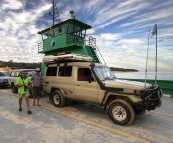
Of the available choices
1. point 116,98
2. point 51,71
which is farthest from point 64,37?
point 116,98

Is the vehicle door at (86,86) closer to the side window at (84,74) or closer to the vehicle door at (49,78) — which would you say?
the side window at (84,74)

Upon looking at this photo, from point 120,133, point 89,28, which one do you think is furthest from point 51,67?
point 89,28

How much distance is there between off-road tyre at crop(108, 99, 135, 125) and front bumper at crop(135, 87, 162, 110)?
0.93 ft

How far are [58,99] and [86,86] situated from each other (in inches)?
77.1

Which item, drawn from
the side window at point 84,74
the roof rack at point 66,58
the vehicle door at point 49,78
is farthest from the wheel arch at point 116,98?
the vehicle door at point 49,78

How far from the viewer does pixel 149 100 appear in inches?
172

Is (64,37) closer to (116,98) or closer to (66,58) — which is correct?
(66,58)

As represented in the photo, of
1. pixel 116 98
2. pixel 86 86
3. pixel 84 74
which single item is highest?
pixel 84 74

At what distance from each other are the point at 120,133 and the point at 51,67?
16.0 ft

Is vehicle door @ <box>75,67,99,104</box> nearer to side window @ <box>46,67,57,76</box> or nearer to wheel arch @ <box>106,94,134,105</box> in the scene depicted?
wheel arch @ <box>106,94,134,105</box>

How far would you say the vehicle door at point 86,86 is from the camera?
17.4 ft

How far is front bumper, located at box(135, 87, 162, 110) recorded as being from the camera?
4.28m

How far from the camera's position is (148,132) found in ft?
13.4

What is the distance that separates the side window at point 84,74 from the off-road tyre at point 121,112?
134 cm
